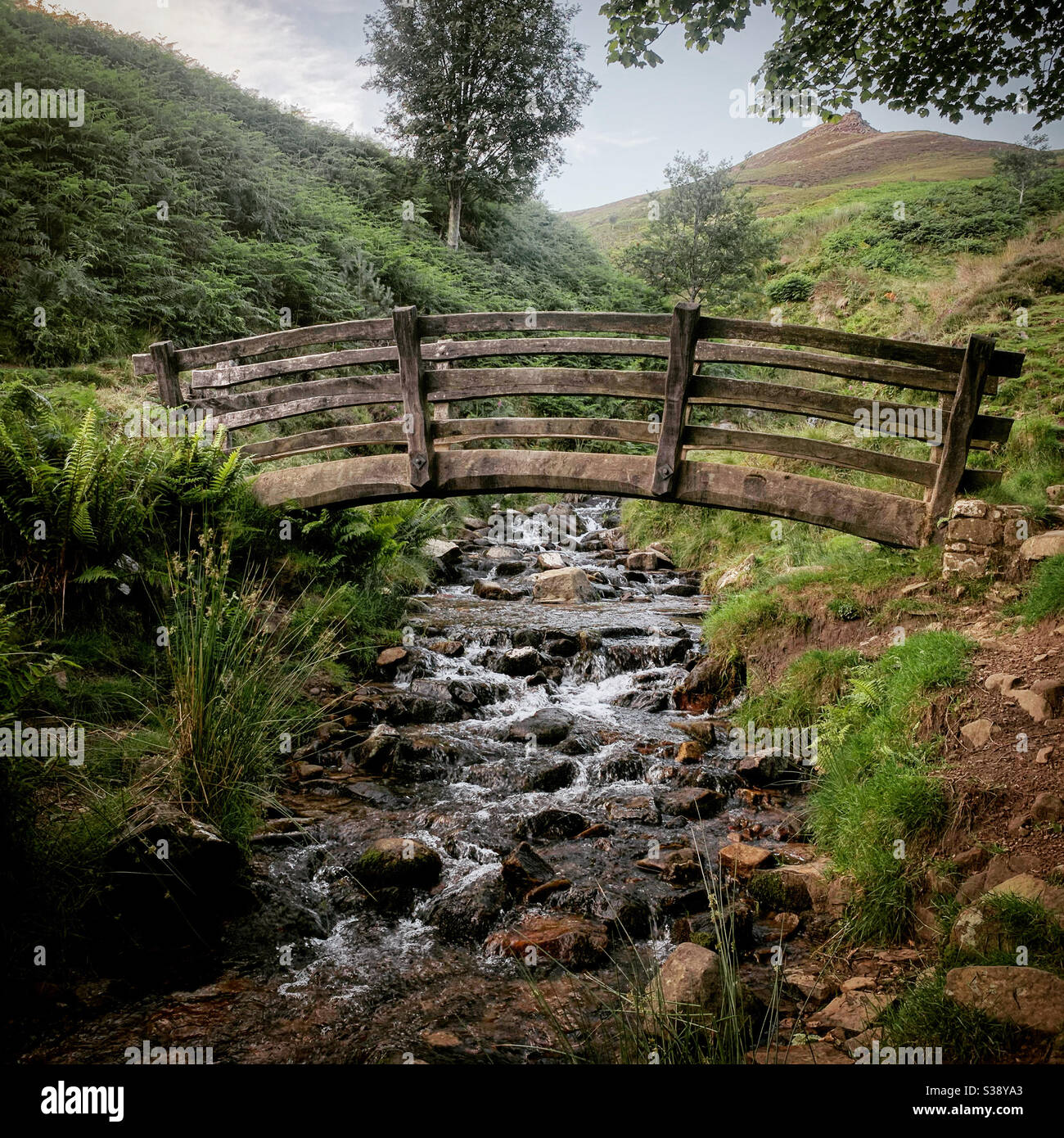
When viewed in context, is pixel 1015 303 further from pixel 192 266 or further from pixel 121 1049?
pixel 121 1049

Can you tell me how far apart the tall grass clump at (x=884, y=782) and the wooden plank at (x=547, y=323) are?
3230mm

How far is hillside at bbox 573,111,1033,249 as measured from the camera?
31297 millimetres

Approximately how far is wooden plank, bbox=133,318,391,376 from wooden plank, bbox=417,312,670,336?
543 mm

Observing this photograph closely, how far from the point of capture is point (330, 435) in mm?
7070

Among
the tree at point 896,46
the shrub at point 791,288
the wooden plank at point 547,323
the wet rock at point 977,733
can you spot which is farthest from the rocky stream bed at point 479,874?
the shrub at point 791,288

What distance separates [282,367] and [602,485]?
343 centimetres

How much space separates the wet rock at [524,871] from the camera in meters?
4.04

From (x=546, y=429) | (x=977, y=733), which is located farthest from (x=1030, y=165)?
(x=977, y=733)

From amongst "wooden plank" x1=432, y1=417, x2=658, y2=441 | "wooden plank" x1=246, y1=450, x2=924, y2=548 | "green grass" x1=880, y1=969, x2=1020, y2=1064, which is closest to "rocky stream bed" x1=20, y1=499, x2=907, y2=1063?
"green grass" x1=880, y1=969, x2=1020, y2=1064

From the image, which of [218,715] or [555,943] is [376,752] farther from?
[555,943]

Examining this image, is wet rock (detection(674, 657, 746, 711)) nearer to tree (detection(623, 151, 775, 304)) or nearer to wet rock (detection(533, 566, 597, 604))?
wet rock (detection(533, 566, 597, 604))

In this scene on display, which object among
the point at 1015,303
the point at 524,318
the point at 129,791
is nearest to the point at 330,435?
the point at 524,318

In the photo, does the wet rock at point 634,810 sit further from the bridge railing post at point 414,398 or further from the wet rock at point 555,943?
the bridge railing post at point 414,398
